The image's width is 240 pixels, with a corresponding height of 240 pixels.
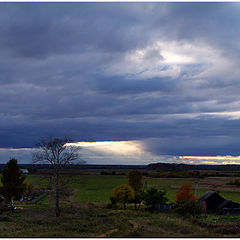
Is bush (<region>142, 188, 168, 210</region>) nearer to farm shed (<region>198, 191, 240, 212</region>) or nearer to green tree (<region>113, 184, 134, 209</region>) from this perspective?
green tree (<region>113, 184, 134, 209</region>)

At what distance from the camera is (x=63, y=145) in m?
47.0

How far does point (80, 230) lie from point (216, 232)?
13573 mm

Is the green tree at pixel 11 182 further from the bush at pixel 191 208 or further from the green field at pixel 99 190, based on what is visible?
the bush at pixel 191 208

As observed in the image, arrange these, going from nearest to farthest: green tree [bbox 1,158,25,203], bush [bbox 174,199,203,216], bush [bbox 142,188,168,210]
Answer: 1. bush [bbox 174,199,203,216]
2. bush [bbox 142,188,168,210]
3. green tree [bbox 1,158,25,203]

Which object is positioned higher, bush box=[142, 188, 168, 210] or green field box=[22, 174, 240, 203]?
bush box=[142, 188, 168, 210]

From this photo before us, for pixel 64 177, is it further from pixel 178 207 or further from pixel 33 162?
pixel 178 207

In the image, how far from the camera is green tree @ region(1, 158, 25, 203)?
202 ft

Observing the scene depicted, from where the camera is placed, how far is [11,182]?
6184cm

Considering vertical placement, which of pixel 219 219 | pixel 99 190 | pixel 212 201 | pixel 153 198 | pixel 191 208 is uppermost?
pixel 153 198

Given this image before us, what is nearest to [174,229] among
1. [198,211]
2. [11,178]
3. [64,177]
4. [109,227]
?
[109,227]

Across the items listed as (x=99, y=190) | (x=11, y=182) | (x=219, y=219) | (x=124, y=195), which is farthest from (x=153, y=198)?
(x=99, y=190)

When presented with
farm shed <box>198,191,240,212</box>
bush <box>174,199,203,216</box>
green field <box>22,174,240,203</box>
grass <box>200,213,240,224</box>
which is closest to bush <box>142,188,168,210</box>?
bush <box>174,199,203,216</box>

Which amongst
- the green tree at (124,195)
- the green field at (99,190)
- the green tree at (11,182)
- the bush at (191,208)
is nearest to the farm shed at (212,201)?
the bush at (191,208)

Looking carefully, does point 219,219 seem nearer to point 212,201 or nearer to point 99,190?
point 212,201
